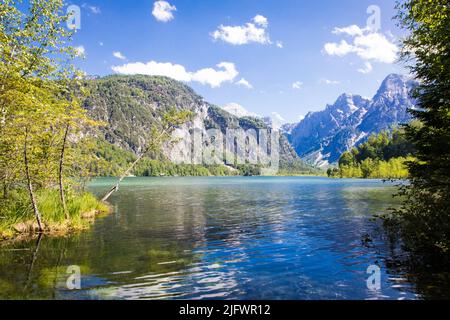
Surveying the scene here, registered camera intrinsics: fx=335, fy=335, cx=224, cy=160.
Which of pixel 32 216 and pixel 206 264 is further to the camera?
pixel 32 216

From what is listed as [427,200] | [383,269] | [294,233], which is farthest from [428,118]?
[294,233]

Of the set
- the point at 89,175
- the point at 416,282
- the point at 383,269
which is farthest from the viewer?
the point at 89,175

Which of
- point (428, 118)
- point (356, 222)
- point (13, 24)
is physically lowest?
point (356, 222)

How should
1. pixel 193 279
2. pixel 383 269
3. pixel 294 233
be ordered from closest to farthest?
pixel 193 279 → pixel 383 269 → pixel 294 233

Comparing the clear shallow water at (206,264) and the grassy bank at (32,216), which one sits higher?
the grassy bank at (32,216)

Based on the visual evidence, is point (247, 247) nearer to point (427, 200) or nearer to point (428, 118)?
point (427, 200)

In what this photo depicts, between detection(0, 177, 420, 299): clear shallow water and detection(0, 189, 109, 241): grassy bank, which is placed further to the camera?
detection(0, 189, 109, 241): grassy bank

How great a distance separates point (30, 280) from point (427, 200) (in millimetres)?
21222

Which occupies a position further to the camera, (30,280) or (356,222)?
(356,222)

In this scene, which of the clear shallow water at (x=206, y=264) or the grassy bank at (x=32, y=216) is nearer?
the clear shallow water at (x=206, y=264)

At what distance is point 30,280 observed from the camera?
49.3 ft

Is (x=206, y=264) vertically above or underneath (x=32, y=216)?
underneath

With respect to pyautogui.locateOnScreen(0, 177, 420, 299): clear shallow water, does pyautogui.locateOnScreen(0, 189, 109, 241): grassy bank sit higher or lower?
higher
